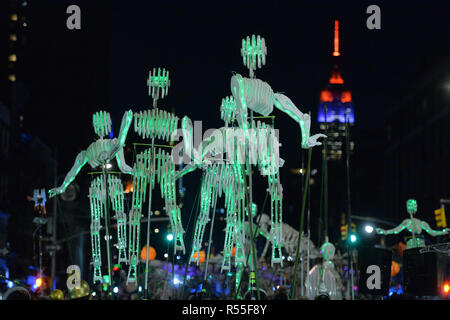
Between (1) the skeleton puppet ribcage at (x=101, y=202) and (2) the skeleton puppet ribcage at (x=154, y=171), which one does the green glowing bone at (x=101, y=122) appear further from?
(1) the skeleton puppet ribcage at (x=101, y=202)

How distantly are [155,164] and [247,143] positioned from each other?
4294 millimetres

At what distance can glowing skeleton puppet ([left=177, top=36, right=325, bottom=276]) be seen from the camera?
43.8ft

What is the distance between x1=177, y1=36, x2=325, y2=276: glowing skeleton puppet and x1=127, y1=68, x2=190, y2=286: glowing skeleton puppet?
40 centimetres

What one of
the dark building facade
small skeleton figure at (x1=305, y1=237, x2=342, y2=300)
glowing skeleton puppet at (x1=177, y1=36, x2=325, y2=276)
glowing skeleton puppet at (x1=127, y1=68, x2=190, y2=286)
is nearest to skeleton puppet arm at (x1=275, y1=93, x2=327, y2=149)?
glowing skeleton puppet at (x1=177, y1=36, x2=325, y2=276)

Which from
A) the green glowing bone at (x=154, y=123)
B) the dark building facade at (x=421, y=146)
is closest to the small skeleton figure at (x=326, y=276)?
the green glowing bone at (x=154, y=123)

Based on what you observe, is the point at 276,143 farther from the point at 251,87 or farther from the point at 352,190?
the point at 352,190

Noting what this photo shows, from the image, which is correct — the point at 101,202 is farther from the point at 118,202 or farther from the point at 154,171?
the point at 154,171

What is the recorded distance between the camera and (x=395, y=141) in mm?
87688

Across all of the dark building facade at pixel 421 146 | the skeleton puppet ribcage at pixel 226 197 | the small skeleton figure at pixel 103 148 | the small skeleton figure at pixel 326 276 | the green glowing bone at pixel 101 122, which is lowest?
the small skeleton figure at pixel 326 276

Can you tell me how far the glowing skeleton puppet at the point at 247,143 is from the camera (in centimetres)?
1334

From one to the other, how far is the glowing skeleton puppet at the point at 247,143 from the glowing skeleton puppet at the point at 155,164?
0.40 meters

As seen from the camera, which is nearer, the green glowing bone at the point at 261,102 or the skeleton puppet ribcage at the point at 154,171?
the green glowing bone at the point at 261,102

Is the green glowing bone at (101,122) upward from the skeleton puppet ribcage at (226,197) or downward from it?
upward

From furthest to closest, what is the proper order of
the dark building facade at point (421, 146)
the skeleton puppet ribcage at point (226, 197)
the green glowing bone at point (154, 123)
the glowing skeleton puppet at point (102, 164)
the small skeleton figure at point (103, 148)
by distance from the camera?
the dark building facade at point (421, 146)
the skeleton puppet ribcage at point (226, 197)
the green glowing bone at point (154, 123)
the glowing skeleton puppet at point (102, 164)
the small skeleton figure at point (103, 148)
